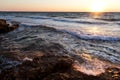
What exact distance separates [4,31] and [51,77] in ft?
39.3

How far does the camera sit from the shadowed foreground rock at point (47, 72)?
507 cm

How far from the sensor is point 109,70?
246 inches

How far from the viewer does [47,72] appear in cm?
543

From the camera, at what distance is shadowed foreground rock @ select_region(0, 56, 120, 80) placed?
16.6 feet

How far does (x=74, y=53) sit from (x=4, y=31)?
9.46 metres

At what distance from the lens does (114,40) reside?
40.2 feet

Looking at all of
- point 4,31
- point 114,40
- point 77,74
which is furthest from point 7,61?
point 4,31

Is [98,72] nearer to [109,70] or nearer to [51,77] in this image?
[109,70]

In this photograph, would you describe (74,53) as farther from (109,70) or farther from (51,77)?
(51,77)

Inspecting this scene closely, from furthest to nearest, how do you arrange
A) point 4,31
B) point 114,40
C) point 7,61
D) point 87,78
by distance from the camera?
point 4,31
point 114,40
point 7,61
point 87,78

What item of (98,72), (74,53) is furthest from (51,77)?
(74,53)

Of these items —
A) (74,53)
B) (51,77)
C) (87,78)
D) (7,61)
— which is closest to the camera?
(51,77)

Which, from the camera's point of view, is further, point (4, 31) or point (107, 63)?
point (4, 31)

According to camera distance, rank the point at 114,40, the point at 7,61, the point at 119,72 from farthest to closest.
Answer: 1. the point at 114,40
2. the point at 7,61
3. the point at 119,72
